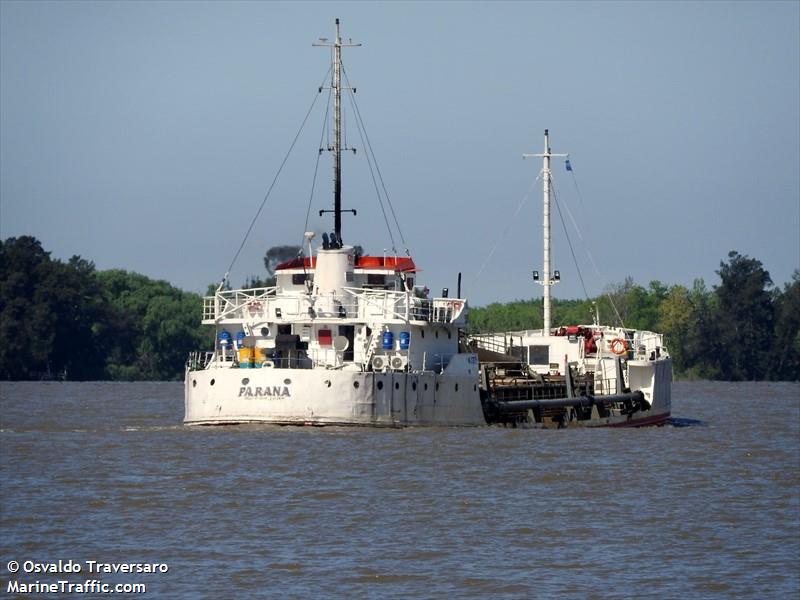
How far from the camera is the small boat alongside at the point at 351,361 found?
5153cm

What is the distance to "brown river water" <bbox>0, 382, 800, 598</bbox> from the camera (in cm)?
2756

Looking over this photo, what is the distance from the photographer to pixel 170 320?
15512 cm

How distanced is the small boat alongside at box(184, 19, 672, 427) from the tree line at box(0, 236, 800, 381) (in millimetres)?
60857

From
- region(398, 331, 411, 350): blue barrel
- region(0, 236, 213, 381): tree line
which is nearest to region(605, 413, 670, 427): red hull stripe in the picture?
region(398, 331, 411, 350): blue barrel

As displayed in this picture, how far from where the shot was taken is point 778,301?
175625mm

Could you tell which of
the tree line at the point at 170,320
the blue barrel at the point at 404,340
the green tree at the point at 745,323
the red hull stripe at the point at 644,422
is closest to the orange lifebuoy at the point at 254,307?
the blue barrel at the point at 404,340

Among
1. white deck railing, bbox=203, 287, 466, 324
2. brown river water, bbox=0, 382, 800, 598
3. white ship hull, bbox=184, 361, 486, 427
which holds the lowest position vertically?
brown river water, bbox=0, 382, 800, 598

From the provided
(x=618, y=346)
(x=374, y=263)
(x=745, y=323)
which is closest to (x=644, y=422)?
(x=618, y=346)

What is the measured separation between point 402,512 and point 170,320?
12234cm

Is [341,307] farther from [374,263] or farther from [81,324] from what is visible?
[81,324]

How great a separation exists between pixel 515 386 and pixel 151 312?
99.9m

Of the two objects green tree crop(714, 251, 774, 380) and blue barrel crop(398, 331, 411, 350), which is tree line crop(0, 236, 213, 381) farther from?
blue barrel crop(398, 331, 411, 350)

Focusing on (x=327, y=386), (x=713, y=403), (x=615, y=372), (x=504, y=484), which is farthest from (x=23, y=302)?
(x=504, y=484)

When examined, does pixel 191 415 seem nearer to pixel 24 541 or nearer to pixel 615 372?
pixel 615 372
